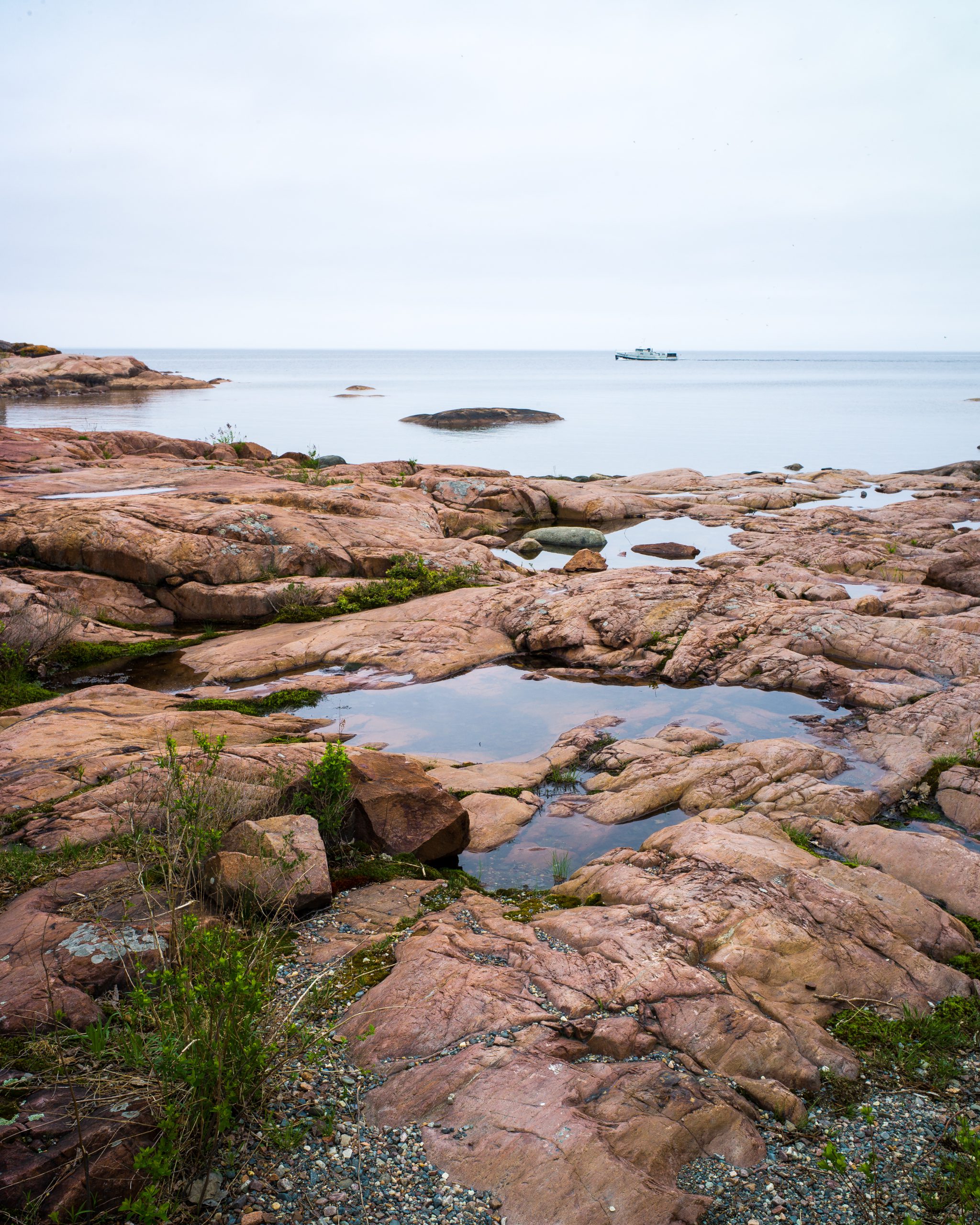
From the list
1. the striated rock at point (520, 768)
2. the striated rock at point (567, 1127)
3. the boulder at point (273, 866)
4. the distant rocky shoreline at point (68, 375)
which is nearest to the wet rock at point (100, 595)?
the striated rock at point (520, 768)

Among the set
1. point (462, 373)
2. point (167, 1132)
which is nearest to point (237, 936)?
point (167, 1132)

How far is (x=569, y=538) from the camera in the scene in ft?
81.4

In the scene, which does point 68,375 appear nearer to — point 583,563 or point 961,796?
point 583,563

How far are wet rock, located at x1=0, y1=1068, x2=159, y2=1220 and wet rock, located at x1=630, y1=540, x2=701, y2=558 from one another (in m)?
20.2

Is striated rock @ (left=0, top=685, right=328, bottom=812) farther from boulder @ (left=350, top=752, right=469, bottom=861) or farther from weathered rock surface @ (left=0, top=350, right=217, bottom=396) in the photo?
weathered rock surface @ (left=0, top=350, right=217, bottom=396)

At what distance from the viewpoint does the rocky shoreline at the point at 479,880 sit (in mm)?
3779

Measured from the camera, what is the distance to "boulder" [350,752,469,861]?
24.6 ft

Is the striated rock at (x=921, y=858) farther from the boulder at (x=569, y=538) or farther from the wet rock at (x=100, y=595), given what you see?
the boulder at (x=569, y=538)

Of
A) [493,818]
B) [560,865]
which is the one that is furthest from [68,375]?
[560,865]

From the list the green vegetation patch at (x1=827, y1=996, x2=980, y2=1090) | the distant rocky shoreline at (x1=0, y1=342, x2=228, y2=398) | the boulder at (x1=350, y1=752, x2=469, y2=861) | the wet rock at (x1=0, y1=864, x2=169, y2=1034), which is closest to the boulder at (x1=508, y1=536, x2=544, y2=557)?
the boulder at (x1=350, y1=752, x2=469, y2=861)

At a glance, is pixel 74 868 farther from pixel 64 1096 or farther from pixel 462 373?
pixel 462 373

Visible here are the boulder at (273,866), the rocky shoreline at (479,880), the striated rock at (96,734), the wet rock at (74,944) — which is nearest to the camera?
the rocky shoreline at (479,880)

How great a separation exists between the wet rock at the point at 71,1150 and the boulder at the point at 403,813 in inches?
154

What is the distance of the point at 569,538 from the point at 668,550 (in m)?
3.63
